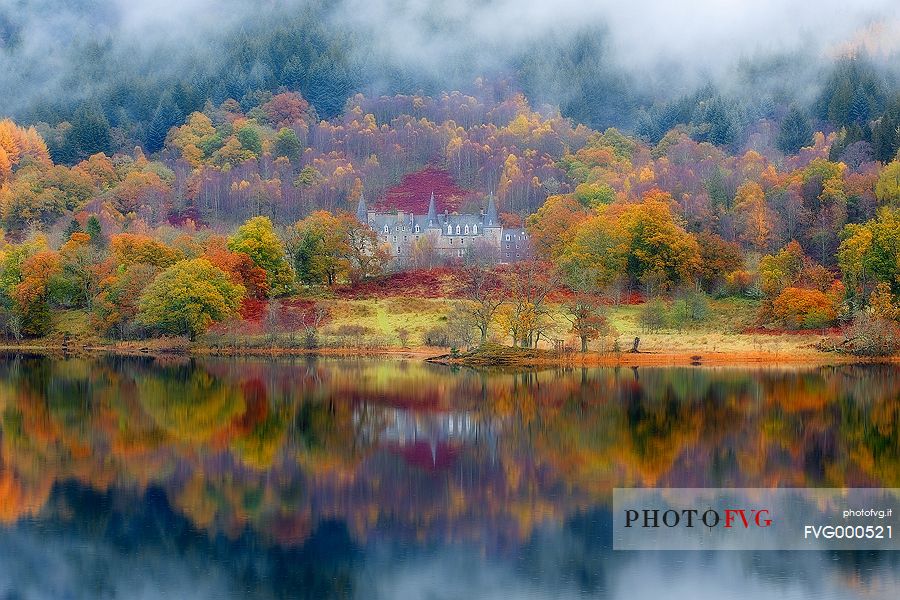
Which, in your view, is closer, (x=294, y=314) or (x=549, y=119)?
(x=294, y=314)

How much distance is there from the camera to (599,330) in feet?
198

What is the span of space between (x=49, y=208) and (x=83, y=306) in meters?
58.5

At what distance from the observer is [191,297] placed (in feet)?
214

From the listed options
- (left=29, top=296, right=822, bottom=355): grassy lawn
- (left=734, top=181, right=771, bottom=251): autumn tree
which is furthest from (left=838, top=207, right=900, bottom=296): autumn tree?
(left=734, top=181, right=771, bottom=251): autumn tree

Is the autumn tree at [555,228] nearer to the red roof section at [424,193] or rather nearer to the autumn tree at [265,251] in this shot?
the autumn tree at [265,251]

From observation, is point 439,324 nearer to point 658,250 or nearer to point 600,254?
point 600,254

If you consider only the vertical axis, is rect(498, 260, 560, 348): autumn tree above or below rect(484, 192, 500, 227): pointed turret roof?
below

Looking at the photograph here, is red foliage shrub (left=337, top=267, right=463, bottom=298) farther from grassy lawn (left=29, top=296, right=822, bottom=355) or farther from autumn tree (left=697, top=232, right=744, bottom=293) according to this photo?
autumn tree (left=697, top=232, right=744, bottom=293)

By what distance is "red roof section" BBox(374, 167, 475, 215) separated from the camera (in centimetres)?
15025

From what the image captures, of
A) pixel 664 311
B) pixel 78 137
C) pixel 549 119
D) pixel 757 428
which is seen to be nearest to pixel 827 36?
pixel 549 119

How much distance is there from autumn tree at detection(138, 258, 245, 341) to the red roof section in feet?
258

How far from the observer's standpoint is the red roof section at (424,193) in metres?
150

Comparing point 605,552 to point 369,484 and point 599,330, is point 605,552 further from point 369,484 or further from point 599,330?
point 599,330

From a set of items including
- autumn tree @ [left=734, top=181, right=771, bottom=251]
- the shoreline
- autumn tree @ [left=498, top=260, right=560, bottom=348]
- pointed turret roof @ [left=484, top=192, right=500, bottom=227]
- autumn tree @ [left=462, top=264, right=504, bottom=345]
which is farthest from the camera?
pointed turret roof @ [left=484, top=192, right=500, bottom=227]
